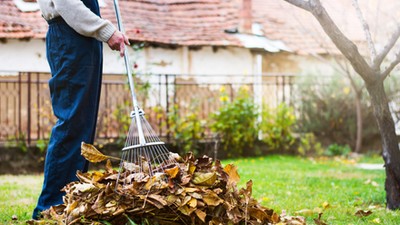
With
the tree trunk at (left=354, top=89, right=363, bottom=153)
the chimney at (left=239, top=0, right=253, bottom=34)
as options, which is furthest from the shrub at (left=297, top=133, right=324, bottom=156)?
the chimney at (left=239, top=0, right=253, bottom=34)

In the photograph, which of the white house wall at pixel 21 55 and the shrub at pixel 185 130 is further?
the white house wall at pixel 21 55

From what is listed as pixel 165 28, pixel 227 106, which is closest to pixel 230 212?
pixel 227 106

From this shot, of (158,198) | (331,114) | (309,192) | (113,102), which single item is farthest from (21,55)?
(158,198)

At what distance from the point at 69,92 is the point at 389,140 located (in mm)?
2182

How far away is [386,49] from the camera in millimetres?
4297

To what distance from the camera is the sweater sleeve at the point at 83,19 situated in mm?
3402

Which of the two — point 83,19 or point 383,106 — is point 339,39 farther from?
point 83,19

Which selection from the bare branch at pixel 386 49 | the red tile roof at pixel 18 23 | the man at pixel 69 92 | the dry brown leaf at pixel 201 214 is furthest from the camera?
the red tile roof at pixel 18 23

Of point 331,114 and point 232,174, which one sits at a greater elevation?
point 331,114

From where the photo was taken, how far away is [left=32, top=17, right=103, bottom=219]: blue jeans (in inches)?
138

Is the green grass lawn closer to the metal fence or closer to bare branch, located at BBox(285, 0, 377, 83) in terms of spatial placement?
bare branch, located at BBox(285, 0, 377, 83)

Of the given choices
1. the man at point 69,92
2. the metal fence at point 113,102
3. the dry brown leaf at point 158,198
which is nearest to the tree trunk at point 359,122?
the metal fence at point 113,102

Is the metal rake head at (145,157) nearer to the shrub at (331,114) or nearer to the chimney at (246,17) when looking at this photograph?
the shrub at (331,114)

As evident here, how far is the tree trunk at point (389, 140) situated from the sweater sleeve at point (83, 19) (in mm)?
1915
